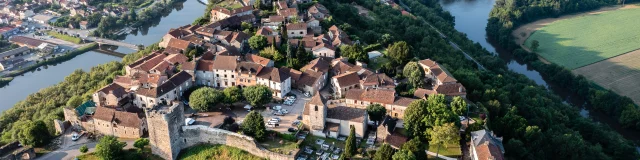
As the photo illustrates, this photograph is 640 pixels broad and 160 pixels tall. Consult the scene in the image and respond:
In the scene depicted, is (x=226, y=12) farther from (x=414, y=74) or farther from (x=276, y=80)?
(x=414, y=74)

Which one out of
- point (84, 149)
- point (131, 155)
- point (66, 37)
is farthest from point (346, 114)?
point (66, 37)

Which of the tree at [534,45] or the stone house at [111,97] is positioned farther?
the tree at [534,45]

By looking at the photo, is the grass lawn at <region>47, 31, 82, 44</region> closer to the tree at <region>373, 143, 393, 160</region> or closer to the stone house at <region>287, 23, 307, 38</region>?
the stone house at <region>287, 23, 307, 38</region>

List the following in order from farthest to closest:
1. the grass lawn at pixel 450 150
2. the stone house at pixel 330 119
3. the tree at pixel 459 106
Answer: the tree at pixel 459 106 → the stone house at pixel 330 119 → the grass lawn at pixel 450 150

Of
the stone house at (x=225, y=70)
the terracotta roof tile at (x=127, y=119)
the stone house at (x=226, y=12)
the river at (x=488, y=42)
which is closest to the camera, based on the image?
the terracotta roof tile at (x=127, y=119)

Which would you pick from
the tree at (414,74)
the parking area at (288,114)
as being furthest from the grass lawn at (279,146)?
the tree at (414,74)

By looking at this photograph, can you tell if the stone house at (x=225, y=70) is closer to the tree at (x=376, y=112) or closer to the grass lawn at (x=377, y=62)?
the grass lawn at (x=377, y=62)

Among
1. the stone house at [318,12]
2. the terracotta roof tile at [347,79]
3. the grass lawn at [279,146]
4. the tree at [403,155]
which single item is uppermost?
the stone house at [318,12]
